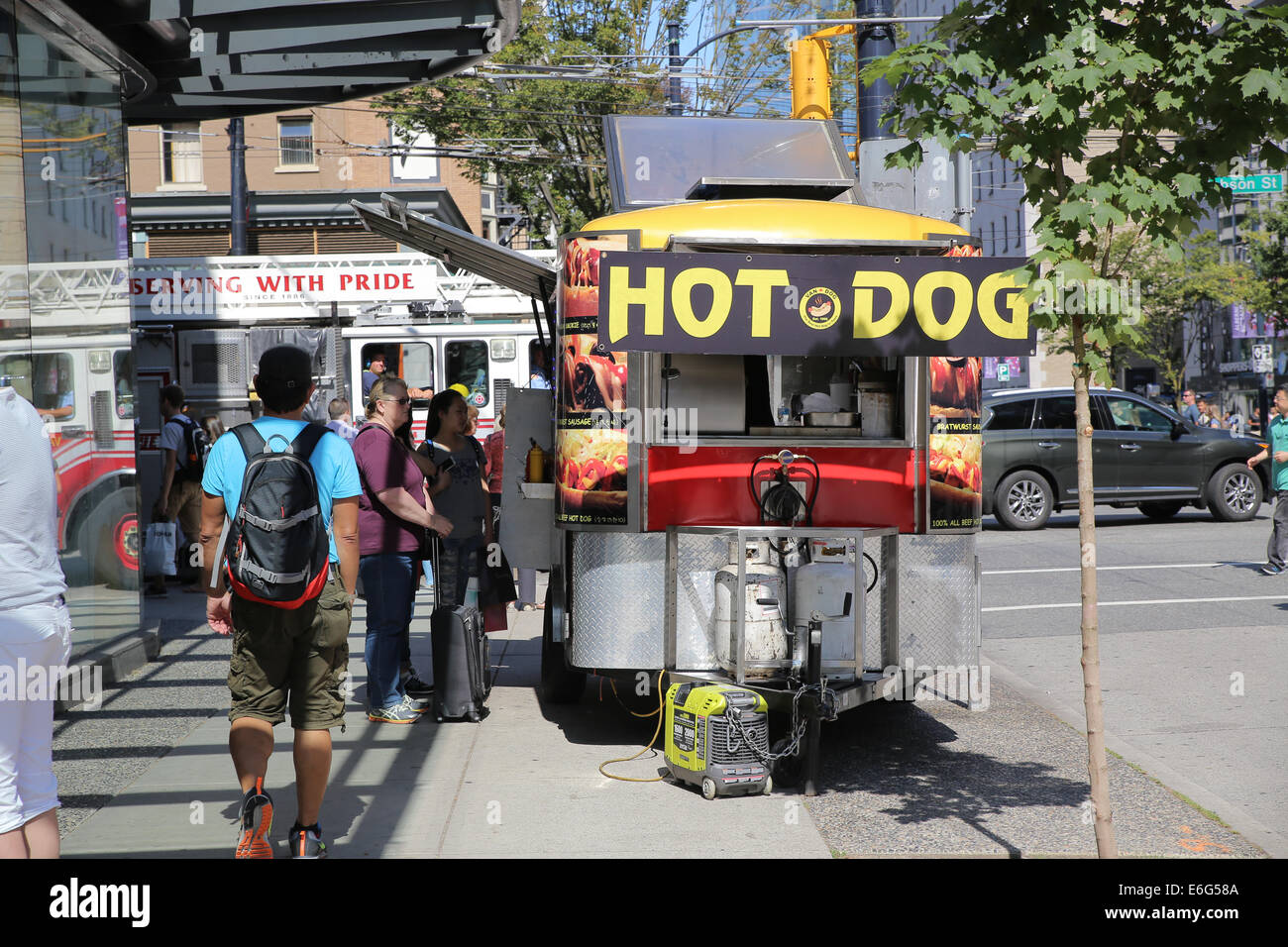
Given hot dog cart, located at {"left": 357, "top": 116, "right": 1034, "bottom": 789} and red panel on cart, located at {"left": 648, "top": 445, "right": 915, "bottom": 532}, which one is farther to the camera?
red panel on cart, located at {"left": 648, "top": 445, "right": 915, "bottom": 532}

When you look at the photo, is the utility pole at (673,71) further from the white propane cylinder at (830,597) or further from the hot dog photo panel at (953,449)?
the white propane cylinder at (830,597)

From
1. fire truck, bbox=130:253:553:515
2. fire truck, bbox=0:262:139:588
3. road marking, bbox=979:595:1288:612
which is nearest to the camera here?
fire truck, bbox=0:262:139:588

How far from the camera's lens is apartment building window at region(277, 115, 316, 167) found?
121 feet

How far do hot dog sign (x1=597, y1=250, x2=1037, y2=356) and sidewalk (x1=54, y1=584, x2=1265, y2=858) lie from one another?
7.12 feet

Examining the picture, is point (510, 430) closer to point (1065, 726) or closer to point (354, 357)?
point (1065, 726)

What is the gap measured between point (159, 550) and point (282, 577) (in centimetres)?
901

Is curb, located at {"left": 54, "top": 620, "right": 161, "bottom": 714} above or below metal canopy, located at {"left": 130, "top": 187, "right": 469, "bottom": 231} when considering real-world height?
below

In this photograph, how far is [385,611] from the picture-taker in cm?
765

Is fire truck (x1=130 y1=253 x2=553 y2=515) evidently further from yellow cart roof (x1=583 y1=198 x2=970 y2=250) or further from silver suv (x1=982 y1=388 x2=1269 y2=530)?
yellow cart roof (x1=583 y1=198 x2=970 y2=250)

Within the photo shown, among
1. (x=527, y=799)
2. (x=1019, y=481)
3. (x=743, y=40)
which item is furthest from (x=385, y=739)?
(x=743, y=40)

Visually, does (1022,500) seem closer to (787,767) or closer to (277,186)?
(787,767)

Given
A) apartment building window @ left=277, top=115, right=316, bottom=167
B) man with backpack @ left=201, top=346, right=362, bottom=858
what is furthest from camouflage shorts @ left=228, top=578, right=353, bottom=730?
apartment building window @ left=277, top=115, right=316, bottom=167

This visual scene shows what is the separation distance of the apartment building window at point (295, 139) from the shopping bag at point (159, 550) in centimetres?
2570

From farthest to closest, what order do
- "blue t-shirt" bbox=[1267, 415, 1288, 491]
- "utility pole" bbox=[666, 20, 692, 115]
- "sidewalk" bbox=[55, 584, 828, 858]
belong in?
"utility pole" bbox=[666, 20, 692, 115], "blue t-shirt" bbox=[1267, 415, 1288, 491], "sidewalk" bbox=[55, 584, 828, 858]
